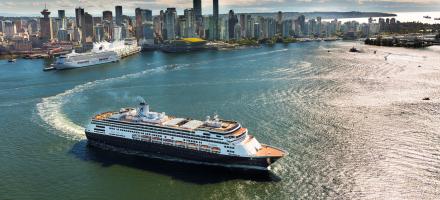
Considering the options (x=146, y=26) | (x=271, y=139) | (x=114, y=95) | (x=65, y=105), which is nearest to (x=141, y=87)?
(x=114, y=95)

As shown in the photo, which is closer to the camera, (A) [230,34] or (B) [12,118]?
(B) [12,118]

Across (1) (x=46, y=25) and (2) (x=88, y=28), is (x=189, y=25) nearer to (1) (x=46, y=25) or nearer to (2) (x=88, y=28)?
(2) (x=88, y=28)

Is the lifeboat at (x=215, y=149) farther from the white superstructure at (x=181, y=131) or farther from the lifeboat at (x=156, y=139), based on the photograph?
the lifeboat at (x=156, y=139)

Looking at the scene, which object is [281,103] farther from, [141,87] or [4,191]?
[4,191]

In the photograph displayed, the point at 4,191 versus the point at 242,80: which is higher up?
the point at 242,80

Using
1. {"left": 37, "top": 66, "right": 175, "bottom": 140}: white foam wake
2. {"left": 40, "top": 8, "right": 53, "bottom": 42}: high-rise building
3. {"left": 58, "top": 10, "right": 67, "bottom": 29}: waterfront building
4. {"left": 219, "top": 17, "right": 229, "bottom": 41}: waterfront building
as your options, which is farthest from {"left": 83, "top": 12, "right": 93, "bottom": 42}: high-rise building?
{"left": 37, "top": 66, "right": 175, "bottom": 140}: white foam wake

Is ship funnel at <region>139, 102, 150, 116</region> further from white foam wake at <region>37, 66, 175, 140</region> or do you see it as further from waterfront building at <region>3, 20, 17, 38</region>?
waterfront building at <region>3, 20, 17, 38</region>

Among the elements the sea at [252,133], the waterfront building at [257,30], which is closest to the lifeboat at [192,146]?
the sea at [252,133]
